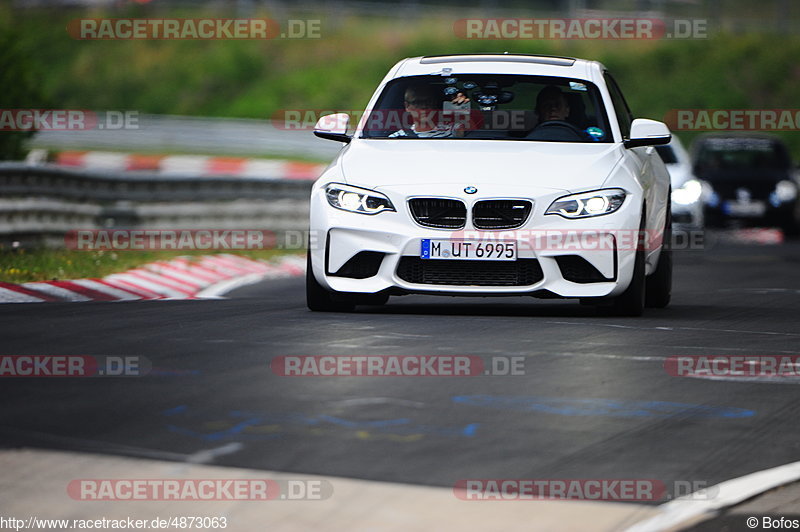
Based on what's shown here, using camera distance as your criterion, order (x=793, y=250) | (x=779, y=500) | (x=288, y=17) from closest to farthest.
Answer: (x=779, y=500) → (x=793, y=250) → (x=288, y=17)

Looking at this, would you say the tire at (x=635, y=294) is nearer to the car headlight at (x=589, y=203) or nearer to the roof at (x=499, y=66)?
the car headlight at (x=589, y=203)

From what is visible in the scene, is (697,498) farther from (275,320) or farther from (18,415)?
(275,320)

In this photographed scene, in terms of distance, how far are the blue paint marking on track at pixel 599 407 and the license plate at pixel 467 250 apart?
2816 millimetres

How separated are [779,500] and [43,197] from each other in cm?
1164

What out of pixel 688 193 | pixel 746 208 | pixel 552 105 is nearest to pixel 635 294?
pixel 552 105

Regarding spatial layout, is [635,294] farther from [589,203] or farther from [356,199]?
[356,199]

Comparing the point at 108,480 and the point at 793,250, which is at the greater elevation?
the point at 108,480

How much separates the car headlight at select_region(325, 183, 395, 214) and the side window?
A: 210cm

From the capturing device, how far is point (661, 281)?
456 inches

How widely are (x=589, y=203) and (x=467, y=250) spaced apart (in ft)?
2.61

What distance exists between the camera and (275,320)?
9797mm

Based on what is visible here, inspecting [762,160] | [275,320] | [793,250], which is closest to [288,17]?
[762,160]

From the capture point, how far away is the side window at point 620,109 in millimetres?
11430

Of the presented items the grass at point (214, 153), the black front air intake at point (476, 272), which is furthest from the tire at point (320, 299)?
the grass at point (214, 153)
